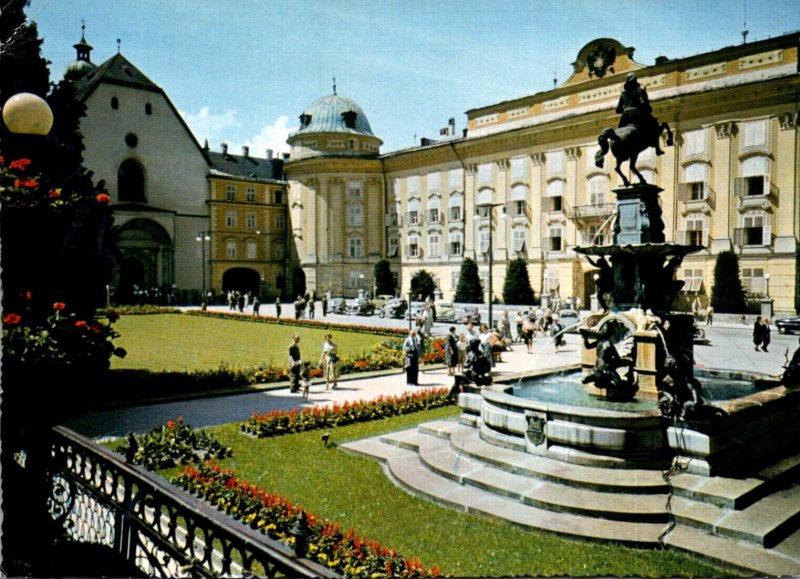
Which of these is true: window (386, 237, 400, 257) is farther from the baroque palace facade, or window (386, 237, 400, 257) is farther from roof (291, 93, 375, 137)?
roof (291, 93, 375, 137)

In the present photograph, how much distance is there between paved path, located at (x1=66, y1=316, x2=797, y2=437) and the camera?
13711mm

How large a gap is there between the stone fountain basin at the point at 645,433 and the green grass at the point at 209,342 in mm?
13079

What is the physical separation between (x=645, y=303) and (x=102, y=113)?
2131cm

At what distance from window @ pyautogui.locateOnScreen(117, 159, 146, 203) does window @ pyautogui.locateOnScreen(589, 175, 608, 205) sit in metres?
31.7

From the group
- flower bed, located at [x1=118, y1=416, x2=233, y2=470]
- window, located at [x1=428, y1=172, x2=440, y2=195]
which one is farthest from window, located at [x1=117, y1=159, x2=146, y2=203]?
window, located at [x1=428, y1=172, x2=440, y2=195]

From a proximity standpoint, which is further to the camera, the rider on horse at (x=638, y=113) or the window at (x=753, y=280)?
the window at (x=753, y=280)

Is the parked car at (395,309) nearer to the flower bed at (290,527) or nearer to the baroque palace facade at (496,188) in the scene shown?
the baroque palace facade at (496,188)

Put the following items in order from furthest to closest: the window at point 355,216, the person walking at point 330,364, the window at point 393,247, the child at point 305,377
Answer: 1. the window at point 355,216
2. the window at point 393,247
3. the person walking at point 330,364
4. the child at point 305,377

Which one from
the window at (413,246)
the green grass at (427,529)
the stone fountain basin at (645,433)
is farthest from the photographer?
the window at (413,246)

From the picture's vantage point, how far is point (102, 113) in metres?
23.5

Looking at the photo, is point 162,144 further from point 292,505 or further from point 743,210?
point 743,210

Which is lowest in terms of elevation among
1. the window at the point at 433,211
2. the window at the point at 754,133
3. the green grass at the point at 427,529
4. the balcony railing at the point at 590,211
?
the green grass at the point at 427,529

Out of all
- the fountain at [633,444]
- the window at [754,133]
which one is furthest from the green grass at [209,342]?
the window at [754,133]

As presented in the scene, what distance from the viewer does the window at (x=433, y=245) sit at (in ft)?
183
